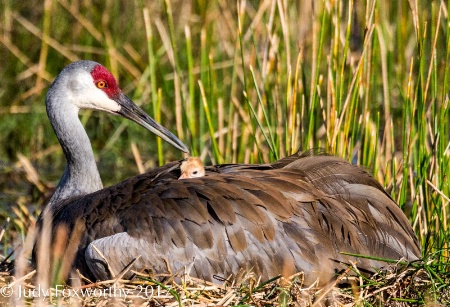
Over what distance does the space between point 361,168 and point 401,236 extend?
46 cm

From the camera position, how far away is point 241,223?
4.68 meters

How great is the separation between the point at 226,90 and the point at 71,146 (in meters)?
Answer: 3.31

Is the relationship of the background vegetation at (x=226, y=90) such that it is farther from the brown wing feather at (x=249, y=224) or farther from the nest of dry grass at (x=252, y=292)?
the nest of dry grass at (x=252, y=292)

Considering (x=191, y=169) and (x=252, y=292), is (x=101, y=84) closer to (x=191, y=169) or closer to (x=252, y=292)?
(x=191, y=169)

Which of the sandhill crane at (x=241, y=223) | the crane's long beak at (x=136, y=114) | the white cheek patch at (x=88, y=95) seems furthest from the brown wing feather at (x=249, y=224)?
the white cheek patch at (x=88, y=95)

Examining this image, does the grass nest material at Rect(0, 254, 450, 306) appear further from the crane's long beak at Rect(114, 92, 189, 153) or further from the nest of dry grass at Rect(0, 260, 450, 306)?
the crane's long beak at Rect(114, 92, 189, 153)

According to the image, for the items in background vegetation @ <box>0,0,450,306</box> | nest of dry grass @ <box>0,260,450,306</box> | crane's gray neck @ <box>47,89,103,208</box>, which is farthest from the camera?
crane's gray neck @ <box>47,89,103,208</box>

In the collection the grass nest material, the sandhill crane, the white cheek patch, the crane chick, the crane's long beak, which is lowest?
the grass nest material

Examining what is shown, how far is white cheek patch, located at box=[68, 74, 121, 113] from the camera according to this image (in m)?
5.63

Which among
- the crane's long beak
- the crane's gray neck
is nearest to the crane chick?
the crane's long beak

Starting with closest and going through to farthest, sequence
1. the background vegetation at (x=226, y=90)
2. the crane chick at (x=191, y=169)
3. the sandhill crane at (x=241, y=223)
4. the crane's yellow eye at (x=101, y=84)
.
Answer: the sandhill crane at (x=241, y=223) < the crane chick at (x=191, y=169) < the background vegetation at (x=226, y=90) < the crane's yellow eye at (x=101, y=84)

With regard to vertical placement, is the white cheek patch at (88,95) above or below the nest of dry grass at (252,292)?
above

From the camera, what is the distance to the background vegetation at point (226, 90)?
5340 mm

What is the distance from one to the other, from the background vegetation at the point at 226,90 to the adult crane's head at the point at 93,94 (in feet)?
0.68
